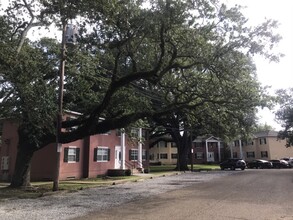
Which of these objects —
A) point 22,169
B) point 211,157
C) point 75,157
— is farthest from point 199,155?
point 22,169

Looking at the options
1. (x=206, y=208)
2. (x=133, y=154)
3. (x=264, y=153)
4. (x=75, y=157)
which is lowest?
(x=206, y=208)

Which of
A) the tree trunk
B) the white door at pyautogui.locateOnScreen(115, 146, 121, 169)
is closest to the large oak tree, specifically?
the tree trunk

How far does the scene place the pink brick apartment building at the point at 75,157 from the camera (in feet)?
90.6

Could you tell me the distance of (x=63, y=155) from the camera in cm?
2792

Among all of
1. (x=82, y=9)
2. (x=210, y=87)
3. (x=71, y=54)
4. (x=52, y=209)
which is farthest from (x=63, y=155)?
(x=82, y=9)

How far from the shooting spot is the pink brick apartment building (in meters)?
27.6

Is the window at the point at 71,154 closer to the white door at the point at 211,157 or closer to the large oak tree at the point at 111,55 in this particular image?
the large oak tree at the point at 111,55

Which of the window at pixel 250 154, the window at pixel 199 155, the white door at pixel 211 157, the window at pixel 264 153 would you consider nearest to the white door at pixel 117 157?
the window at pixel 264 153

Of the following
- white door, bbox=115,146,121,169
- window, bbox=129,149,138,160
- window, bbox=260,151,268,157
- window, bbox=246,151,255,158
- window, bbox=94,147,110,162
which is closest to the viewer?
window, bbox=94,147,110,162

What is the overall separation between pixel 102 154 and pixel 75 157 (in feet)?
13.0

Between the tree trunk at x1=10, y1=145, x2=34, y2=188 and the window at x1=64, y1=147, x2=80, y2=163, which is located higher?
the window at x1=64, y1=147, x2=80, y2=163

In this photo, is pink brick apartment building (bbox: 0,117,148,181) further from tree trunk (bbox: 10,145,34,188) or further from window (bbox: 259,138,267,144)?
window (bbox: 259,138,267,144)

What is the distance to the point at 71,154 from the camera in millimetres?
29062

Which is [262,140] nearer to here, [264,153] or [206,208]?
[264,153]
